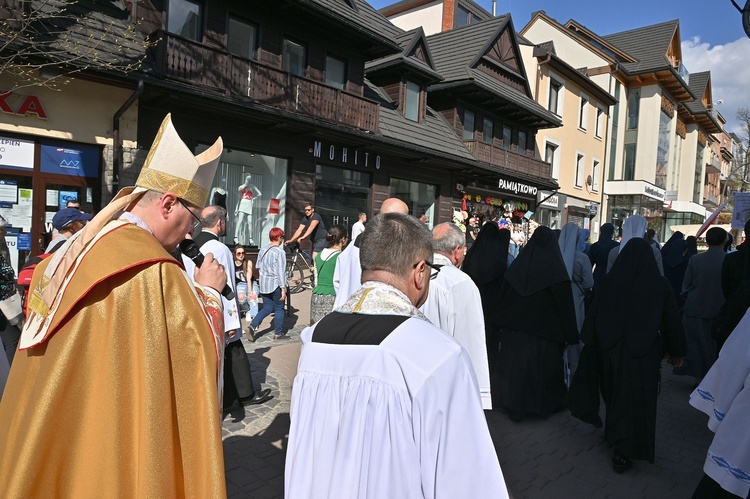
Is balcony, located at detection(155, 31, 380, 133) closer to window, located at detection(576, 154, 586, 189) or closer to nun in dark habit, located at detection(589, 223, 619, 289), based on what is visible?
nun in dark habit, located at detection(589, 223, 619, 289)

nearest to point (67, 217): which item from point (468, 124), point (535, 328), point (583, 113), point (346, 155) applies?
point (535, 328)

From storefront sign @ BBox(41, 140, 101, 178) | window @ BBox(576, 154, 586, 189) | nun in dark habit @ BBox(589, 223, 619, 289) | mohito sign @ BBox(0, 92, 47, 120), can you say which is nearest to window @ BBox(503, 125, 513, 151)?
window @ BBox(576, 154, 586, 189)

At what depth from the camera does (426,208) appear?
1859cm

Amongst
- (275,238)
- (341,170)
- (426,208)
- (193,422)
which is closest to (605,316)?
(193,422)

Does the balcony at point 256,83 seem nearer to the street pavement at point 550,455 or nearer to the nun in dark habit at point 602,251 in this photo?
the nun in dark habit at point 602,251

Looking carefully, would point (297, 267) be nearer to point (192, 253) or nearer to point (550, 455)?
point (550, 455)

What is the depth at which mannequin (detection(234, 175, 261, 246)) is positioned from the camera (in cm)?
1289

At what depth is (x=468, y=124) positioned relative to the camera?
68.0 ft

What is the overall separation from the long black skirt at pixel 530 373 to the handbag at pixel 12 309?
420cm

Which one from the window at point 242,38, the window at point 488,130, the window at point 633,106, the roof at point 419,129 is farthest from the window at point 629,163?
the window at point 242,38

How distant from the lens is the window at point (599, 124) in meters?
29.5

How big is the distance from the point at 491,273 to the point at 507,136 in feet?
62.2

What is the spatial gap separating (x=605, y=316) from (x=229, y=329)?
124 inches

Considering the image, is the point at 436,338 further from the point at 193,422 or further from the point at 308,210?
the point at 308,210
